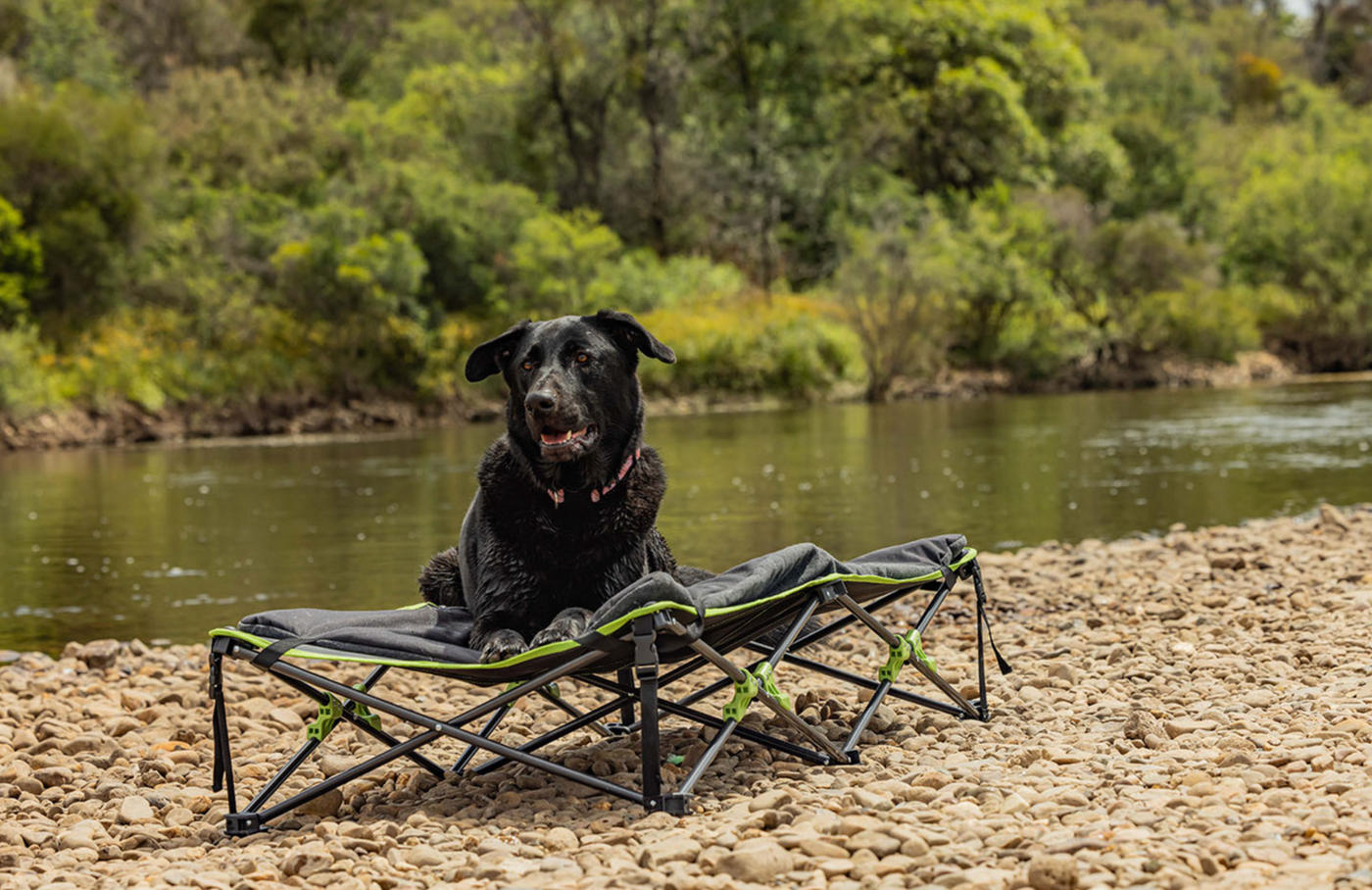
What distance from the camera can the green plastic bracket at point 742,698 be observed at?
12.4 ft

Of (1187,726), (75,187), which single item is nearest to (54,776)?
(1187,726)

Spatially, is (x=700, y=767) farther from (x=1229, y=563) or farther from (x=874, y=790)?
(x=1229, y=563)

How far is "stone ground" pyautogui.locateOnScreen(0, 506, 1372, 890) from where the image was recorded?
2947mm

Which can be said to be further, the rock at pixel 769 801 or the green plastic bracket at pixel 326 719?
the green plastic bracket at pixel 326 719

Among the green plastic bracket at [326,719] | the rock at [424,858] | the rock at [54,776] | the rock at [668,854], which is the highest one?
the green plastic bracket at [326,719]

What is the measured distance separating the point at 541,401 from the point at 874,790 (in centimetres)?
144

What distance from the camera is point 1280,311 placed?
43438 millimetres

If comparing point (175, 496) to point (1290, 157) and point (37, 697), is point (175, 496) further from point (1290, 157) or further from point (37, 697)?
point (1290, 157)

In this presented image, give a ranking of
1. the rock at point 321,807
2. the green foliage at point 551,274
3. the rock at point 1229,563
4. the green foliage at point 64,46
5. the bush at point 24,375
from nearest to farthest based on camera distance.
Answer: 1. the rock at point 321,807
2. the rock at point 1229,563
3. the bush at point 24,375
4. the green foliage at point 551,274
5. the green foliage at point 64,46

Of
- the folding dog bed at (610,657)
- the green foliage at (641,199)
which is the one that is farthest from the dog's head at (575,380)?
the green foliage at (641,199)

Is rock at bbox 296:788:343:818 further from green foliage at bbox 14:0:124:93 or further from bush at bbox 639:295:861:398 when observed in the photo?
green foliage at bbox 14:0:124:93

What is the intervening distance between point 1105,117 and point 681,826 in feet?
182

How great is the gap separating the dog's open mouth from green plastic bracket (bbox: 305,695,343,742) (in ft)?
3.29

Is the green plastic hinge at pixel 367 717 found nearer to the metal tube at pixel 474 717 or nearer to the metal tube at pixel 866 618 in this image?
the metal tube at pixel 474 717
